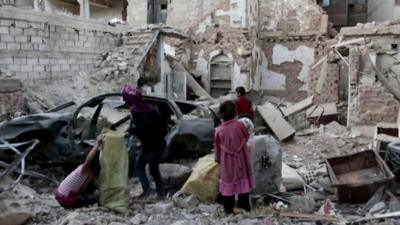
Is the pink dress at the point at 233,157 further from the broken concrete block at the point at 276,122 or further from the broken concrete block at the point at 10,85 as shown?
the broken concrete block at the point at 10,85

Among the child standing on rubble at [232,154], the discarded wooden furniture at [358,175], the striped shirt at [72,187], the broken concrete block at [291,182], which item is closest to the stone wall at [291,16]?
the discarded wooden furniture at [358,175]

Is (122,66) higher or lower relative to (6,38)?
lower

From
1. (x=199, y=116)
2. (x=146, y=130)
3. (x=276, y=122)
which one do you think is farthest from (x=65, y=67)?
(x=146, y=130)

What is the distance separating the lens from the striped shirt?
4.70 meters

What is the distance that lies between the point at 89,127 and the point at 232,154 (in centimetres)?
381

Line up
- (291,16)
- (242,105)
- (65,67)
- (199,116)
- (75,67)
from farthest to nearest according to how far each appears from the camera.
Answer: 1. (291,16)
2. (75,67)
3. (65,67)
4. (199,116)
5. (242,105)

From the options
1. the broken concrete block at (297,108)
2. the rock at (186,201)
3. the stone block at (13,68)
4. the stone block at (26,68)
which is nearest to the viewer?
the rock at (186,201)

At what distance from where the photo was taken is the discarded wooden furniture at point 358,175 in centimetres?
540

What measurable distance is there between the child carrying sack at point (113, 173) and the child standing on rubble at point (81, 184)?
11cm

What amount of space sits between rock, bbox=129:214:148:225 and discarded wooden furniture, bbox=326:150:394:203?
2577mm

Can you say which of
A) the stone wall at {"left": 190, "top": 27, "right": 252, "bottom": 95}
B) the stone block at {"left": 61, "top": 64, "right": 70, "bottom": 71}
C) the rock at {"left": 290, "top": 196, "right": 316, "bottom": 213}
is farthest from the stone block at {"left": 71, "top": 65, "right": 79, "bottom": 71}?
the rock at {"left": 290, "top": 196, "right": 316, "bottom": 213}

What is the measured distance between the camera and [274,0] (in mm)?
22359

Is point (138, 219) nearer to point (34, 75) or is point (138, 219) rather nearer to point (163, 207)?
point (163, 207)

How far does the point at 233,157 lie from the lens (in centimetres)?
459
